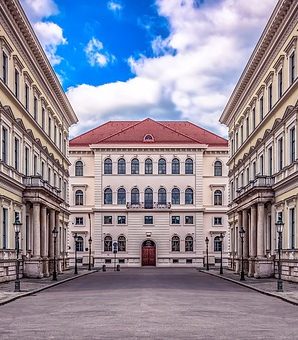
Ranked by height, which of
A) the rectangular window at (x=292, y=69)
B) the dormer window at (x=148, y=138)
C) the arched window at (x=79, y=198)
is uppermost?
the dormer window at (x=148, y=138)

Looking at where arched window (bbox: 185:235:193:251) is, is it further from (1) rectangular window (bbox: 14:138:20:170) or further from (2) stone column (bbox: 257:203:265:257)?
(1) rectangular window (bbox: 14:138:20:170)

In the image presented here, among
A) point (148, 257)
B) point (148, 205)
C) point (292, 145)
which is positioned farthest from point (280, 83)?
point (148, 257)

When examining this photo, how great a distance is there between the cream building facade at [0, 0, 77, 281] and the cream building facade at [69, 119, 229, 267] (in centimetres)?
2458

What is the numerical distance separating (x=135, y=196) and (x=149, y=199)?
1.69 m

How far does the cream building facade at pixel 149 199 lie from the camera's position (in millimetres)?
83938

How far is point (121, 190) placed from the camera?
279 feet

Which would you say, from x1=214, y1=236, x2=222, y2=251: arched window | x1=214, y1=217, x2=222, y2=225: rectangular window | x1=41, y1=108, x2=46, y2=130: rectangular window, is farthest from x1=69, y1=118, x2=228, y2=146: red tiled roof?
x1=41, y1=108, x2=46, y2=130: rectangular window

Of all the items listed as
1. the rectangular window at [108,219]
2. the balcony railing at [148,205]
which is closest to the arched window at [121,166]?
the balcony railing at [148,205]

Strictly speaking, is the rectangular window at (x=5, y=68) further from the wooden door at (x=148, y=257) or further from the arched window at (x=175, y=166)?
the wooden door at (x=148, y=257)

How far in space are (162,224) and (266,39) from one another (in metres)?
44.6

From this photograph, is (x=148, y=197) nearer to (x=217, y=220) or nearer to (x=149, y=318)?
(x=217, y=220)

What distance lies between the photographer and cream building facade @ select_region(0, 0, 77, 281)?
37594mm

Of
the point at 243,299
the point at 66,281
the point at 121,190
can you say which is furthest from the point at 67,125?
the point at 243,299

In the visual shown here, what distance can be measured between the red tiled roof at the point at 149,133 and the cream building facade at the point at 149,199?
0.26 metres
